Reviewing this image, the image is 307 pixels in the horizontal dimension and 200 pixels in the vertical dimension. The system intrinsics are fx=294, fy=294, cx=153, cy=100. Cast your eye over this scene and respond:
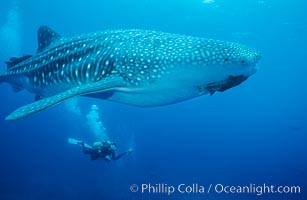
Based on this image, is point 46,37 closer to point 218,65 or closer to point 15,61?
point 15,61

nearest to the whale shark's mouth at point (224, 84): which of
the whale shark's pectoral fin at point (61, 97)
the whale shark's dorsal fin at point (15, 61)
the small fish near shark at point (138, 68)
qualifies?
the small fish near shark at point (138, 68)

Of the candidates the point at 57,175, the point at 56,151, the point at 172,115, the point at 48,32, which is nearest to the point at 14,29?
the point at 56,151

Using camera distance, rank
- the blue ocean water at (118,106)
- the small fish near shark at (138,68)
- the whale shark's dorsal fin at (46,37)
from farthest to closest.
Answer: the blue ocean water at (118,106) < the whale shark's dorsal fin at (46,37) < the small fish near shark at (138,68)

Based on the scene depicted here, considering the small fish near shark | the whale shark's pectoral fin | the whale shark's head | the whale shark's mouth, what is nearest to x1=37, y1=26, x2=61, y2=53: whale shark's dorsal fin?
the small fish near shark

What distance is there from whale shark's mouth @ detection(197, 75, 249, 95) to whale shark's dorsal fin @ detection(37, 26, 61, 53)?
13.8 feet

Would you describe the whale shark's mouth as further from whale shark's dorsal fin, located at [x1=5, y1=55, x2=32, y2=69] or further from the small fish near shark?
whale shark's dorsal fin, located at [x1=5, y1=55, x2=32, y2=69]

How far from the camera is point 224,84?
4.15m

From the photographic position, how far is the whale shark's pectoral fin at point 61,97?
407 cm

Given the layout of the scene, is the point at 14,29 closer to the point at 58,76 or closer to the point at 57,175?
the point at 57,175

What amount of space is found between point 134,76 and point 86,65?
3.91ft

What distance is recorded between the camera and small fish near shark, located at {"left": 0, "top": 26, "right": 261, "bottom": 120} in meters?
4.14

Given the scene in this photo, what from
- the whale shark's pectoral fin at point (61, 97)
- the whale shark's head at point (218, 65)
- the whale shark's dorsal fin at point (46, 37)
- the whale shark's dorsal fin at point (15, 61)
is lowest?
the whale shark's pectoral fin at point (61, 97)

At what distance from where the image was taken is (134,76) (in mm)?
4785

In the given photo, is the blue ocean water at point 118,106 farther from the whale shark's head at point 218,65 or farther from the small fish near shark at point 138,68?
the whale shark's head at point 218,65
